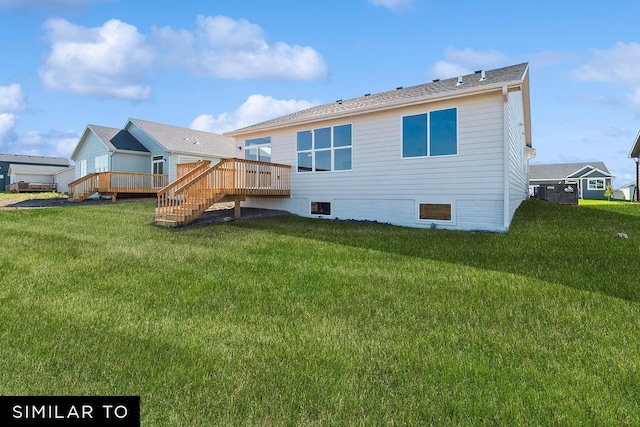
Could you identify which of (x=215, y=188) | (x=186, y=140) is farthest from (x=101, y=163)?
(x=215, y=188)

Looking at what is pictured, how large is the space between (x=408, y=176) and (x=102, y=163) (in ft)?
70.8

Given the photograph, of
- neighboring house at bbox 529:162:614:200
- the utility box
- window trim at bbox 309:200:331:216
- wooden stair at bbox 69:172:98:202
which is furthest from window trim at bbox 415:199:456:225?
neighboring house at bbox 529:162:614:200

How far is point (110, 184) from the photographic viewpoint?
19562mm

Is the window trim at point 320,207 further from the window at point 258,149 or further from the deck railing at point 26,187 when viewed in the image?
the deck railing at point 26,187

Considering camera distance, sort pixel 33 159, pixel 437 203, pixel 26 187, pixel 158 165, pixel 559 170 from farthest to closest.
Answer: pixel 33 159 < pixel 559 170 < pixel 26 187 < pixel 158 165 < pixel 437 203

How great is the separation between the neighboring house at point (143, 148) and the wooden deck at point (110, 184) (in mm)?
1646

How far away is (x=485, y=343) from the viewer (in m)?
3.25

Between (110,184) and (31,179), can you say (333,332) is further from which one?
(31,179)

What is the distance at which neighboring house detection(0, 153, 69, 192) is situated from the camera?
46.6m

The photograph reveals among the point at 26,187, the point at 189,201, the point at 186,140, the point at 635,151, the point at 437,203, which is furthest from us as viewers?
the point at 26,187

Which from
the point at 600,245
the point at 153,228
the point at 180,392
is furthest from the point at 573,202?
the point at 180,392

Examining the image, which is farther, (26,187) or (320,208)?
(26,187)

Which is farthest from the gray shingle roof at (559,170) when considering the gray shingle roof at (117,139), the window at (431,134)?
the gray shingle roof at (117,139)

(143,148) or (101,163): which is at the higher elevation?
(143,148)
